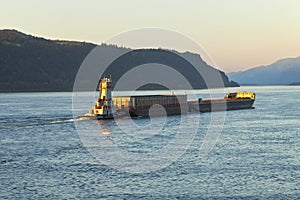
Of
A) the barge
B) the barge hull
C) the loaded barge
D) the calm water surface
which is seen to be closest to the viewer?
the calm water surface

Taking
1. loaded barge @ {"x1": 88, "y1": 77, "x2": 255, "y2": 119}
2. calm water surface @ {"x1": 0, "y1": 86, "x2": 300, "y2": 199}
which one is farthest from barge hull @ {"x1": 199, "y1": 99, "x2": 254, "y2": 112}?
calm water surface @ {"x1": 0, "y1": 86, "x2": 300, "y2": 199}

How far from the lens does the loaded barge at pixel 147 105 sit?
323 feet

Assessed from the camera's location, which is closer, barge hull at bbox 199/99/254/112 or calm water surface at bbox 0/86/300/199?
calm water surface at bbox 0/86/300/199

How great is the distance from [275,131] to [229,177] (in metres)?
39.7

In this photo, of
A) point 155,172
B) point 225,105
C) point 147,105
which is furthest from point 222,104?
point 155,172

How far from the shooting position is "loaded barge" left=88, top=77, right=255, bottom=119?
98.5 meters

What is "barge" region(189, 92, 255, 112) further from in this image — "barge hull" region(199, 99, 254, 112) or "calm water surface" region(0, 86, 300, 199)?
"calm water surface" region(0, 86, 300, 199)

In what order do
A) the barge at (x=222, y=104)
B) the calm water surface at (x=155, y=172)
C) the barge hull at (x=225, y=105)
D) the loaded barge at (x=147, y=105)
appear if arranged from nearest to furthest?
the calm water surface at (x=155, y=172) < the loaded barge at (x=147, y=105) < the barge at (x=222, y=104) < the barge hull at (x=225, y=105)

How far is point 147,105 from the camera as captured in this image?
118562mm

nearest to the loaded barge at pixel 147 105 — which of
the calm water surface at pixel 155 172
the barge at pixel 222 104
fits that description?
the barge at pixel 222 104

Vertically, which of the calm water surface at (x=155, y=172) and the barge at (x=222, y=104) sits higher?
the barge at (x=222, y=104)

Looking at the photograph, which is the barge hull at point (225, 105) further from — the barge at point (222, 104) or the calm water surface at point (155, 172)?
the calm water surface at point (155, 172)

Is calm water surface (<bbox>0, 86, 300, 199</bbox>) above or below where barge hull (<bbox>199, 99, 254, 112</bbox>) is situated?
below

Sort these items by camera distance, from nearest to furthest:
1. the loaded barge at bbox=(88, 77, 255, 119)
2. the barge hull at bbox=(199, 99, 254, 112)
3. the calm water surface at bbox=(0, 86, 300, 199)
A: the calm water surface at bbox=(0, 86, 300, 199)
the loaded barge at bbox=(88, 77, 255, 119)
the barge hull at bbox=(199, 99, 254, 112)
